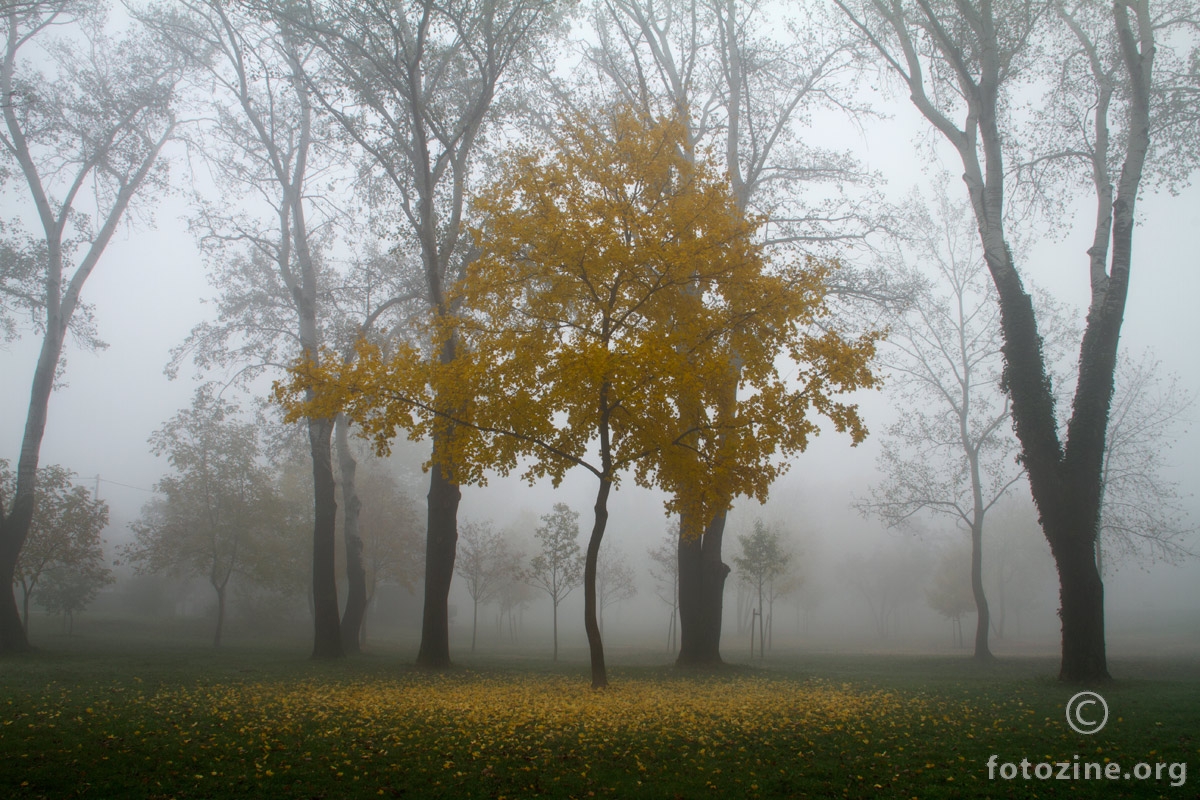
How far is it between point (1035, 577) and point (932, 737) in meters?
56.0

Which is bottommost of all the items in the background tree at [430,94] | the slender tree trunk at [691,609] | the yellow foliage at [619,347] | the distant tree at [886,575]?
the distant tree at [886,575]

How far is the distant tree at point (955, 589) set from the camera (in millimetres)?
44719

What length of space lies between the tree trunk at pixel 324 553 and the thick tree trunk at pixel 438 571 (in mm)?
3282

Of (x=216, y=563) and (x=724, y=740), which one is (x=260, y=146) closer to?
(x=216, y=563)

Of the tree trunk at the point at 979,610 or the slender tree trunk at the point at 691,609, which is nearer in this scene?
the slender tree trunk at the point at 691,609

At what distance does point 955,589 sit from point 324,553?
146ft

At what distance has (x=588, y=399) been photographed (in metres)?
9.91

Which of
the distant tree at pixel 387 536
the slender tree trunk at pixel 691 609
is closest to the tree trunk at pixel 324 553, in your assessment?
the slender tree trunk at pixel 691 609

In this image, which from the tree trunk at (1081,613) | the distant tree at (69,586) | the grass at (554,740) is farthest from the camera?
the distant tree at (69,586)

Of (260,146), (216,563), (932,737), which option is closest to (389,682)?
(932,737)

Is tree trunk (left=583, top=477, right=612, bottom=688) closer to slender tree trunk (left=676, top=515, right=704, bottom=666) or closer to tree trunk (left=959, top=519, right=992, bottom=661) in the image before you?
slender tree trunk (left=676, top=515, right=704, bottom=666)

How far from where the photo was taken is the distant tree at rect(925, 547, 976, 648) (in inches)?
1761

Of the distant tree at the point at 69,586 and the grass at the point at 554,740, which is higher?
the grass at the point at 554,740

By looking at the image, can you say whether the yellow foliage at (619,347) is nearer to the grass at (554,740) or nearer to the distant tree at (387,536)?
the grass at (554,740)
